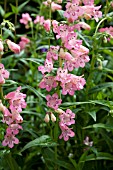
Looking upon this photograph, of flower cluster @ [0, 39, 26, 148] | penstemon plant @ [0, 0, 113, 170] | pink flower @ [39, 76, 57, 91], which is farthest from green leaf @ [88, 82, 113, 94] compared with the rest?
flower cluster @ [0, 39, 26, 148]

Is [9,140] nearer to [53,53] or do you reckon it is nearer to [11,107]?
[11,107]

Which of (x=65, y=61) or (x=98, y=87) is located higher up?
(x=65, y=61)

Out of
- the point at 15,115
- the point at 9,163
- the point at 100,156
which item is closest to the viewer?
the point at 15,115

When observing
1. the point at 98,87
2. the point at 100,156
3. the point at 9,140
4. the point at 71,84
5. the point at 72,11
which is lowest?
the point at 100,156

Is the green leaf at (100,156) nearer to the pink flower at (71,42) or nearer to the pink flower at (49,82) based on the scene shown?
the pink flower at (49,82)

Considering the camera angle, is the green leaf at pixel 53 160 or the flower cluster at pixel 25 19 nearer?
the green leaf at pixel 53 160

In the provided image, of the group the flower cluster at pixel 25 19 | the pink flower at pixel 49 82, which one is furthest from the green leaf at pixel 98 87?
the flower cluster at pixel 25 19

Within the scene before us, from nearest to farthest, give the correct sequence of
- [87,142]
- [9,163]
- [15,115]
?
[15,115]
[9,163]
[87,142]

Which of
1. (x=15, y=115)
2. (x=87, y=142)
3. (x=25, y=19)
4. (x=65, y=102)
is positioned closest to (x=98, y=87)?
(x=65, y=102)

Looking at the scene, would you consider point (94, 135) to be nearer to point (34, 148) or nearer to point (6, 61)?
point (34, 148)

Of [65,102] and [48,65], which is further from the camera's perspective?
[65,102]

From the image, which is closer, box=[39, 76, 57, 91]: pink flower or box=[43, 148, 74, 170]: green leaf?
box=[39, 76, 57, 91]: pink flower

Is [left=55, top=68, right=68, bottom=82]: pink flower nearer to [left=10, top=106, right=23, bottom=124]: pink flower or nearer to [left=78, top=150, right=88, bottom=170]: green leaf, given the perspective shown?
[left=10, top=106, right=23, bottom=124]: pink flower
